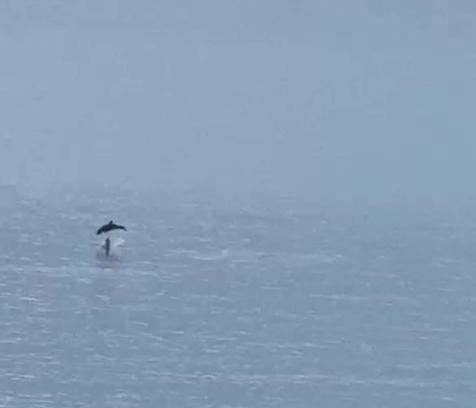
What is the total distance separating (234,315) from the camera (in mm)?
18625

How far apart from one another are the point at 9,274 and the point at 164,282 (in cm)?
132

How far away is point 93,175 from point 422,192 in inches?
172

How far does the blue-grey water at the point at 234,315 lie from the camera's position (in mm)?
16125

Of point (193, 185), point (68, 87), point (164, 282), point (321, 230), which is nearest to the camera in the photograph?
point (164, 282)

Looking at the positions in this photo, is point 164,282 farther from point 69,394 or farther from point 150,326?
point 69,394

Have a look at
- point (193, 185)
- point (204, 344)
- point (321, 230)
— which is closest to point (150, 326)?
point (204, 344)

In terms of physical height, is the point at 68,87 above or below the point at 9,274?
above

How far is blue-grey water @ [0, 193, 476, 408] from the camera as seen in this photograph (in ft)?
52.9

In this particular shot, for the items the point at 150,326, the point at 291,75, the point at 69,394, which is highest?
the point at 291,75

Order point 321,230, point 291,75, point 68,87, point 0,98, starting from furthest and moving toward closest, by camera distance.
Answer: point 291,75 → point 68,87 → point 0,98 → point 321,230

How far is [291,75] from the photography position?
70.8 m

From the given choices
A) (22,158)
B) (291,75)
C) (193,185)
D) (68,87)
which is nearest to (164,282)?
(193,185)

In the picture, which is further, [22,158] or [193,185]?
[22,158]

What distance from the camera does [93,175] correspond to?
31.7 metres
